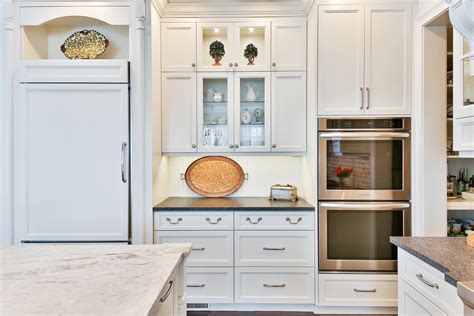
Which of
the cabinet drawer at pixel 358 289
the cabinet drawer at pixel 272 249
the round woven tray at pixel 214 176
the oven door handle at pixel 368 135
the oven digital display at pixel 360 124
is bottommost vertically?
the cabinet drawer at pixel 358 289

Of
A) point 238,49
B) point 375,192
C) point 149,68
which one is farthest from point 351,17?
point 149,68

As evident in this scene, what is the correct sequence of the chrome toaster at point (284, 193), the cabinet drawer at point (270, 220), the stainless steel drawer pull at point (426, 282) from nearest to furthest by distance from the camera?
the stainless steel drawer pull at point (426, 282) < the cabinet drawer at point (270, 220) < the chrome toaster at point (284, 193)

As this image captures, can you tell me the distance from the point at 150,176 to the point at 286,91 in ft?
4.76

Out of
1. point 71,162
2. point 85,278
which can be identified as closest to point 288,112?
point 71,162

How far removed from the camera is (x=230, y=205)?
2729 millimetres

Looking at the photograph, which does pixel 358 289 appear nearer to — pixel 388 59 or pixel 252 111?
pixel 252 111

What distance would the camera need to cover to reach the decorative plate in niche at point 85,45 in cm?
276

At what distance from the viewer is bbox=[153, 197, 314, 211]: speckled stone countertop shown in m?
2.65

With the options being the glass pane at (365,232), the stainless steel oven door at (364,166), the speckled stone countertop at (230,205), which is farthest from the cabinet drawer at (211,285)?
the stainless steel oven door at (364,166)

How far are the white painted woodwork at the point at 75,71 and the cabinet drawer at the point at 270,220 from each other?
151 centimetres

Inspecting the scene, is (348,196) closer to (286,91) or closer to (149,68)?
(286,91)

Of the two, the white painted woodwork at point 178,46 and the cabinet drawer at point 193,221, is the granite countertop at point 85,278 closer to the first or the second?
the cabinet drawer at point 193,221

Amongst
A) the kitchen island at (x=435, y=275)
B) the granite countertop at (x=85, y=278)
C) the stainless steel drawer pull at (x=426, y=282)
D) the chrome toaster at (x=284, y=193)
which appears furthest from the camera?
the chrome toaster at (x=284, y=193)

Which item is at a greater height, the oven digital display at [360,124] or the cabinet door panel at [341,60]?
the cabinet door panel at [341,60]
